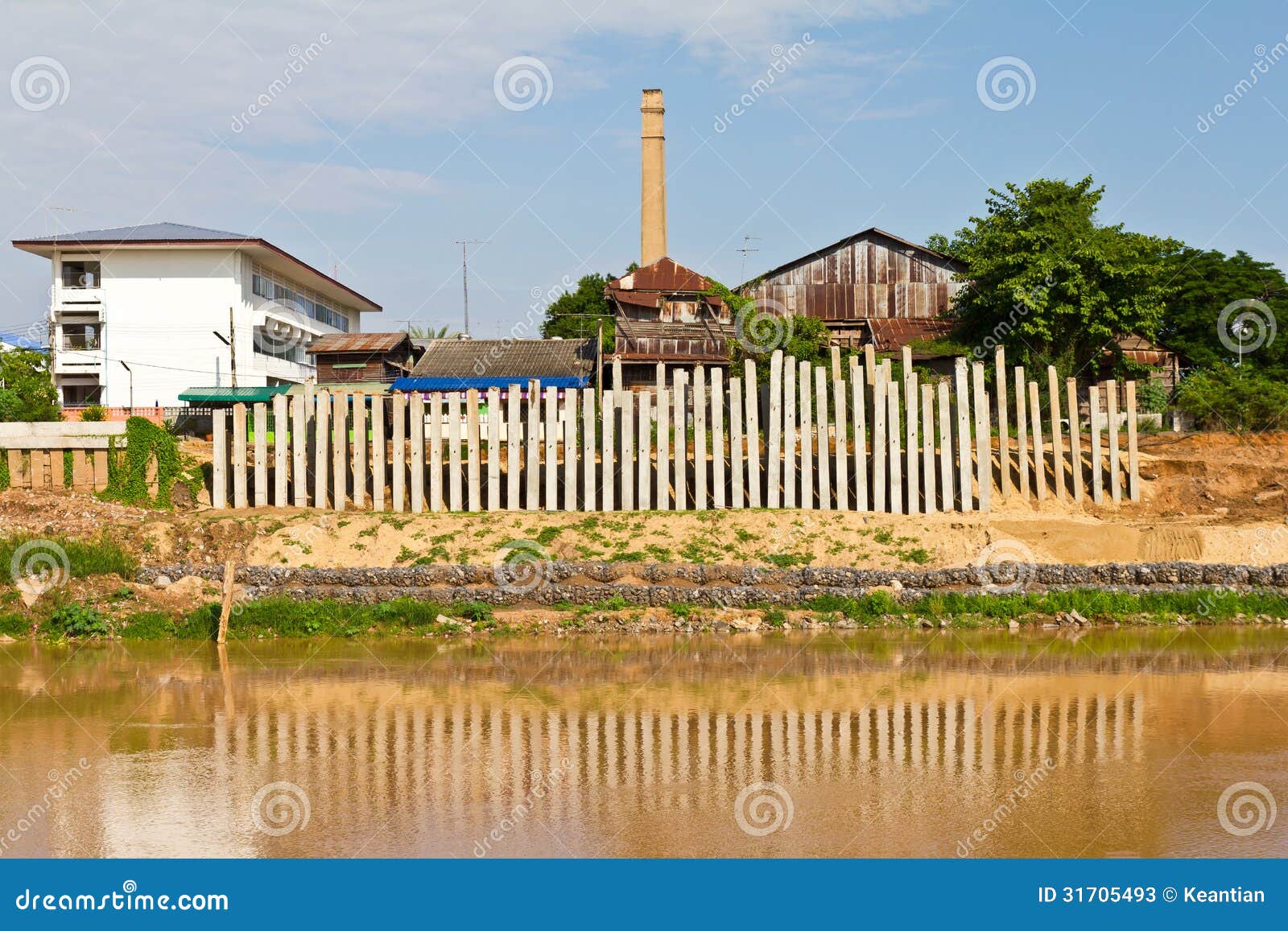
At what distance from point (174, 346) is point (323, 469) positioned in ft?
106

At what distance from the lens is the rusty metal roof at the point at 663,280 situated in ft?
144

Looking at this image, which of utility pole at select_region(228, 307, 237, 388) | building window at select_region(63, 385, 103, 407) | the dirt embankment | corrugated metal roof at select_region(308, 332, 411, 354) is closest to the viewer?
the dirt embankment

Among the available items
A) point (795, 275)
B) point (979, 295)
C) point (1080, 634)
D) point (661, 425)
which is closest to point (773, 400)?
point (661, 425)

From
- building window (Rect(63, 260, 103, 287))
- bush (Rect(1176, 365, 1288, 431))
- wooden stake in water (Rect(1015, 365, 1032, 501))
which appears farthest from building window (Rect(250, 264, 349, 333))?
wooden stake in water (Rect(1015, 365, 1032, 501))

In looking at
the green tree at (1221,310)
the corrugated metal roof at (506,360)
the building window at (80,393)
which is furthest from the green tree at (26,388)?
the green tree at (1221,310)

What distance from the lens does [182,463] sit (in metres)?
18.6

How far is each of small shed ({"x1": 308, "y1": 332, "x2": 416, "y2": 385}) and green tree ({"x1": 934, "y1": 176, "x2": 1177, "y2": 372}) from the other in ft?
76.7

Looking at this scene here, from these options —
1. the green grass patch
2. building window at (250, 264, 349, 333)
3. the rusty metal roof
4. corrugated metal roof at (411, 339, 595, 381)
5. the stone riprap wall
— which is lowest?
the stone riprap wall

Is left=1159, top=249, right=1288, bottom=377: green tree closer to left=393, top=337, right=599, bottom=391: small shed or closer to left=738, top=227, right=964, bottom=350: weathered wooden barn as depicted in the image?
left=738, top=227, right=964, bottom=350: weathered wooden barn

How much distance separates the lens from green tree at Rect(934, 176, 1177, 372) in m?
32.7

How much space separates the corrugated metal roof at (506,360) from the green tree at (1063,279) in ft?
49.8

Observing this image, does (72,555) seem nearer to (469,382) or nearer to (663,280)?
(469,382)

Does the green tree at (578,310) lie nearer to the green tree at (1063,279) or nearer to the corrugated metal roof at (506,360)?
the corrugated metal roof at (506,360)

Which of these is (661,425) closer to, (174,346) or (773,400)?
(773,400)
